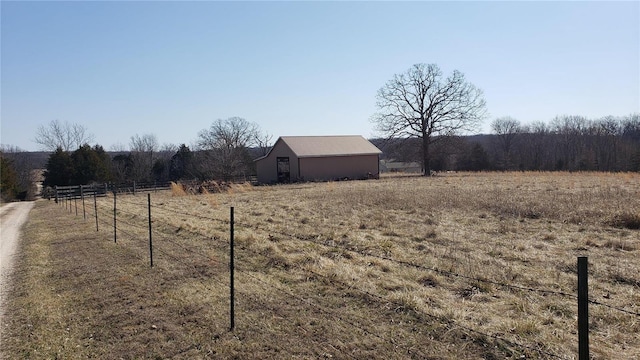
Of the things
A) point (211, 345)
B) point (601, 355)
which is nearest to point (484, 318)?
point (601, 355)

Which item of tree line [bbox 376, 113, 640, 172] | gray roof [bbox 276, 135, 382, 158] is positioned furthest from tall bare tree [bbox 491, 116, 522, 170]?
gray roof [bbox 276, 135, 382, 158]

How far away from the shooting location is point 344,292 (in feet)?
20.9

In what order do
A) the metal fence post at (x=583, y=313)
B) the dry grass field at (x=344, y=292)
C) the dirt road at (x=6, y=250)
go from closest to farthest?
the metal fence post at (x=583, y=313) < the dry grass field at (x=344, y=292) < the dirt road at (x=6, y=250)

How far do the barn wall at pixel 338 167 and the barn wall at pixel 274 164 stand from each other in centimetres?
93

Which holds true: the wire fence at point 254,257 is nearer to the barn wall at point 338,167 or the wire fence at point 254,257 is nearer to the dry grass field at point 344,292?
the dry grass field at point 344,292

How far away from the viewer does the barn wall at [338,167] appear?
4306 centimetres

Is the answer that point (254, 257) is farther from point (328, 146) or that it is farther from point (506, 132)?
point (506, 132)

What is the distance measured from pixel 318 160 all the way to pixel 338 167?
8.20 feet

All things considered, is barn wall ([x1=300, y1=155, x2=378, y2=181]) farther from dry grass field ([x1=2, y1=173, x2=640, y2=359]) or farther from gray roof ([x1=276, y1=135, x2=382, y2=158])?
dry grass field ([x1=2, y1=173, x2=640, y2=359])

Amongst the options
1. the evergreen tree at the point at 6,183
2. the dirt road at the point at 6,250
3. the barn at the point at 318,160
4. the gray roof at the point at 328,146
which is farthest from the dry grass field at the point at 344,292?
the evergreen tree at the point at 6,183

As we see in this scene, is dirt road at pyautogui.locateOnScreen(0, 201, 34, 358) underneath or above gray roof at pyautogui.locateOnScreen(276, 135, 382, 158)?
underneath

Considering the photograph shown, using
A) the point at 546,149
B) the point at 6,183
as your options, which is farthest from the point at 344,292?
the point at 546,149

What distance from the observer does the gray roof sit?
144 ft

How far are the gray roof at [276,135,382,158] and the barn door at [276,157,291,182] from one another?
1.80 m
